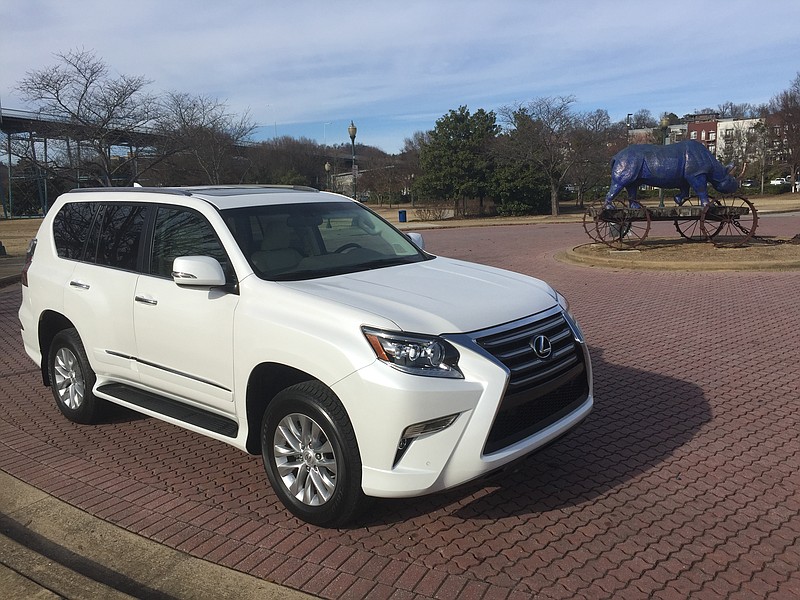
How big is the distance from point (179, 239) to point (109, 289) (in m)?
0.74

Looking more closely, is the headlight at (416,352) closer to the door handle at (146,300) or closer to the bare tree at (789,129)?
the door handle at (146,300)

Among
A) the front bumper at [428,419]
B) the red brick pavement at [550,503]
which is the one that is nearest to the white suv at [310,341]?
the front bumper at [428,419]

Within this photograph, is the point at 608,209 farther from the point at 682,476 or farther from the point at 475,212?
the point at 475,212

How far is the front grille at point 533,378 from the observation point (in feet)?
10.9

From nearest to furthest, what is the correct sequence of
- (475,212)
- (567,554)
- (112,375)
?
1. (567,554)
2. (112,375)
3. (475,212)

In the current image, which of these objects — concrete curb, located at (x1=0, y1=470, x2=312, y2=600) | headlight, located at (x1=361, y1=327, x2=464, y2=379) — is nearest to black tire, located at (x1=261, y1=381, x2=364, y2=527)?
headlight, located at (x1=361, y1=327, x2=464, y2=379)

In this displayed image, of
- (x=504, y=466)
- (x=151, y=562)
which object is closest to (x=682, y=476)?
(x=504, y=466)

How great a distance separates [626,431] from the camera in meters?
4.86

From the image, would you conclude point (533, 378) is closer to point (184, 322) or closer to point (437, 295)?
point (437, 295)

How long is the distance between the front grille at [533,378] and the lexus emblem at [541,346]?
0.06 ft

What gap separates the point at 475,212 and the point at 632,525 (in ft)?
134

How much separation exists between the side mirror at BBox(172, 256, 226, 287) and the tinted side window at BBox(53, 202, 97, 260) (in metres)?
1.86

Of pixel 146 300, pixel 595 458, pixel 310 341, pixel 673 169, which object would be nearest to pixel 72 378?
pixel 146 300

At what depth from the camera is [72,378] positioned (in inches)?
Result: 207
